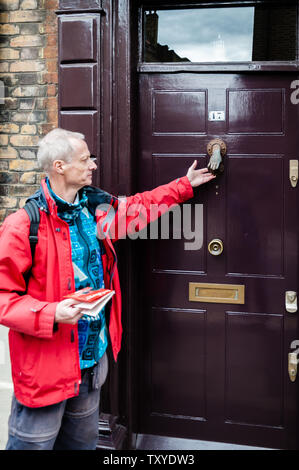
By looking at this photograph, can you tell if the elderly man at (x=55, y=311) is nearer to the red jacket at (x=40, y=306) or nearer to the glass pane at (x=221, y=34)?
the red jacket at (x=40, y=306)

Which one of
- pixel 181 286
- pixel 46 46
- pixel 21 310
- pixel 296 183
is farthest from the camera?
pixel 46 46

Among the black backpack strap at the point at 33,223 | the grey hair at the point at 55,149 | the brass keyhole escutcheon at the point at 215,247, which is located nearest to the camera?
the black backpack strap at the point at 33,223

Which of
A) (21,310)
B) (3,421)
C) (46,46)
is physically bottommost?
(3,421)

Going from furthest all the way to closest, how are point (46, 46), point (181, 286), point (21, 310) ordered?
point (46, 46) < point (181, 286) < point (21, 310)

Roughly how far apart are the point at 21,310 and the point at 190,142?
1668mm

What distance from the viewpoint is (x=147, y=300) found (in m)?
3.33

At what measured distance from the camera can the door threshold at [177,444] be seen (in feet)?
10.6

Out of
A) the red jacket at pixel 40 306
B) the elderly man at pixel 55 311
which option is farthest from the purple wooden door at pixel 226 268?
the red jacket at pixel 40 306

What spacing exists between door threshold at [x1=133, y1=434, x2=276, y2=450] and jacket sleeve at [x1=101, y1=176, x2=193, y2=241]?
151 centimetres

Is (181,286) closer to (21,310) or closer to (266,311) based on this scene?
(266,311)

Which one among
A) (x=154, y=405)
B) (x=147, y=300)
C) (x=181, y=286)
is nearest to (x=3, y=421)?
(x=154, y=405)

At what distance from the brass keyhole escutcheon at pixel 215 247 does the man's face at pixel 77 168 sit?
1.13 meters

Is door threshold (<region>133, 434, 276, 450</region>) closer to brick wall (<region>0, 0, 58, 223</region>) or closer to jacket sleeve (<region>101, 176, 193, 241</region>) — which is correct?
jacket sleeve (<region>101, 176, 193, 241</region>)

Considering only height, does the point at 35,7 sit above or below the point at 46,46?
above
